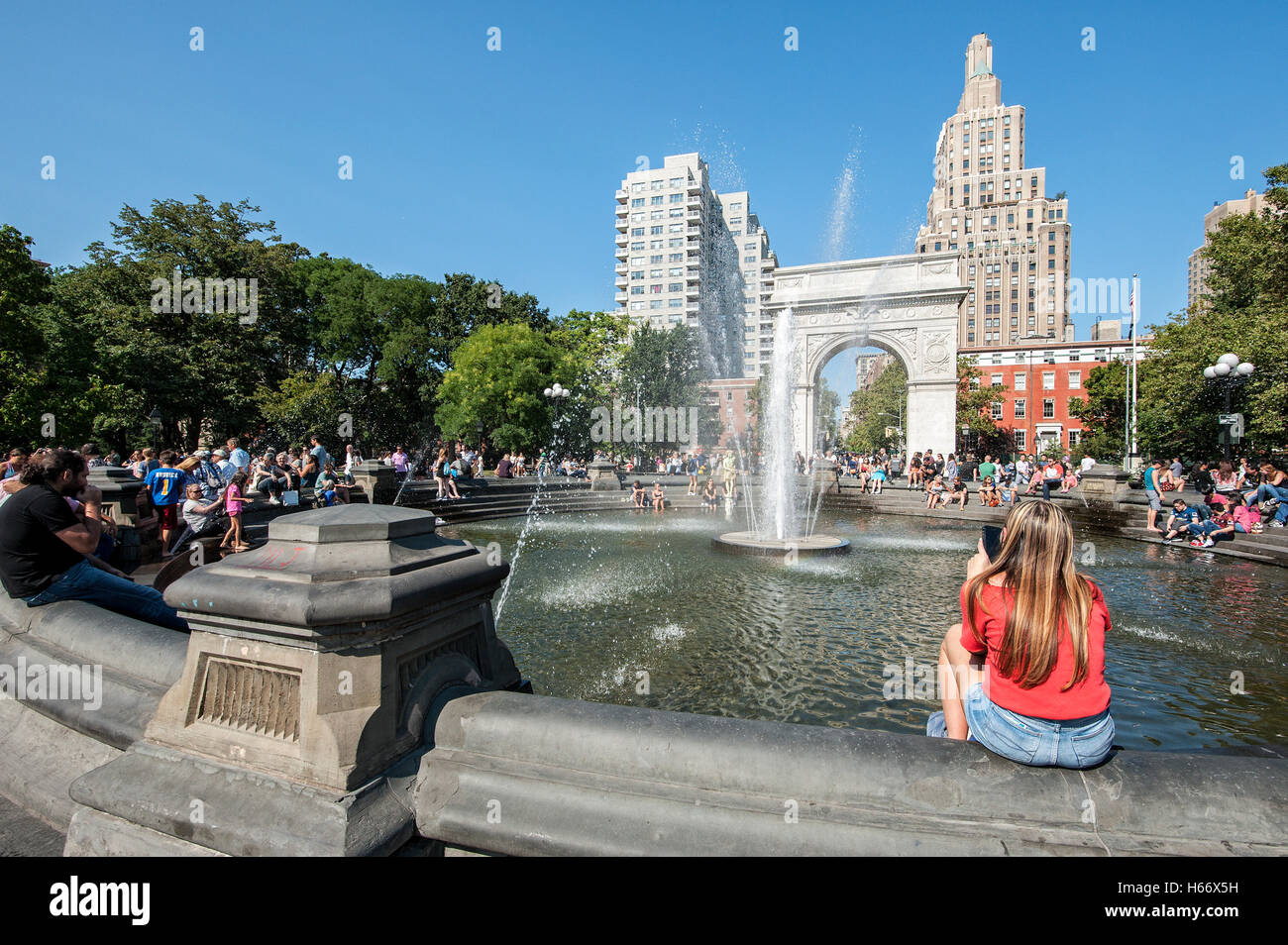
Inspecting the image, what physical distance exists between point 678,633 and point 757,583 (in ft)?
9.03

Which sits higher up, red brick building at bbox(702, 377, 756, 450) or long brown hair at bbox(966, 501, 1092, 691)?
red brick building at bbox(702, 377, 756, 450)

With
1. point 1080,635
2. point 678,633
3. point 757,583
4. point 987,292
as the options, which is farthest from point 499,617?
point 987,292

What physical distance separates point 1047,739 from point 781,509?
12.3 metres

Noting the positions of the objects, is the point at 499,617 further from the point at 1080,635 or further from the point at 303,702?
the point at 1080,635

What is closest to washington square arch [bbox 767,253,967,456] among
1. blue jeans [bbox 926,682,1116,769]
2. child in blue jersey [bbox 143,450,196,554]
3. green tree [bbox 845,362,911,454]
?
green tree [bbox 845,362,911,454]

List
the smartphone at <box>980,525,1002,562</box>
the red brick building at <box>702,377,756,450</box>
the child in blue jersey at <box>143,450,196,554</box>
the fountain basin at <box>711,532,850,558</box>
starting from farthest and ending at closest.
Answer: the red brick building at <box>702,377,756,450</box> → the fountain basin at <box>711,532,850,558</box> → the child in blue jersey at <box>143,450,196,554</box> → the smartphone at <box>980,525,1002,562</box>

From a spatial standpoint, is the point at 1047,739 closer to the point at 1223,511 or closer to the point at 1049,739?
the point at 1049,739

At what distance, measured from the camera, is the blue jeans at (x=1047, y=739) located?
2160mm

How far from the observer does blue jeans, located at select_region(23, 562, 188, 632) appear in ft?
12.3

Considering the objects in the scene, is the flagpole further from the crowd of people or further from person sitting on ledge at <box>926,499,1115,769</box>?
person sitting on ledge at <box>926,499,1115,769</box>

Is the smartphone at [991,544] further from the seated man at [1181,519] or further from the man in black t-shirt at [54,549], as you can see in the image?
the seated man at [1181,519]

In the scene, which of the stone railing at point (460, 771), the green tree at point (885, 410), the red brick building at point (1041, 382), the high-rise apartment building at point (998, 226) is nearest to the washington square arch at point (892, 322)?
the green tree at point (885, 410)
